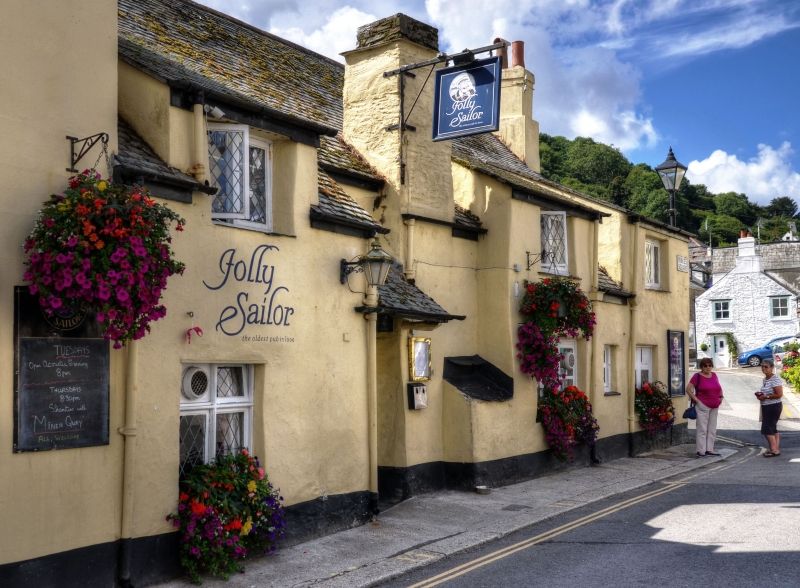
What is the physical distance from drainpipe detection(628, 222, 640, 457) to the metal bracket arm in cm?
1409

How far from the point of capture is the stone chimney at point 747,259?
54625 millimetres

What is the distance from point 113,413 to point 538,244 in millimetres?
9632

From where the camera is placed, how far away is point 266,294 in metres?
9.70

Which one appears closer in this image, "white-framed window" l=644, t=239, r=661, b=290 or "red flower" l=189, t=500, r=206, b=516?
"red flower" l=189, t=500, r=206, b=516

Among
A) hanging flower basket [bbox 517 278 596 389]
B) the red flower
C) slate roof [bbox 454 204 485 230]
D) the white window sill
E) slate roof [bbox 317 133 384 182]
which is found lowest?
the red flower

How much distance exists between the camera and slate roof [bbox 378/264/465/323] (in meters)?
11.7

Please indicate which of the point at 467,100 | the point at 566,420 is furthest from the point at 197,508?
the point at 566,420

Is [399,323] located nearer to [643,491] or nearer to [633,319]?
[643,491]

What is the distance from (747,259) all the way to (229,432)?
52.0 metres

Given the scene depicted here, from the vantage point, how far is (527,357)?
1462 cm

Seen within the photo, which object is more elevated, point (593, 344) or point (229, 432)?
point (593, 344)

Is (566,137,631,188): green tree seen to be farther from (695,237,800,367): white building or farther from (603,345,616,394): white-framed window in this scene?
(603,345,616,394): white-framed window

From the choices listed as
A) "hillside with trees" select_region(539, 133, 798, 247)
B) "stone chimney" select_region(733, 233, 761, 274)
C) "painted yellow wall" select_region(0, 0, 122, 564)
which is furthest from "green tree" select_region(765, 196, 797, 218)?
"painted yellow wall" select_region(0, 0, 122, 564)

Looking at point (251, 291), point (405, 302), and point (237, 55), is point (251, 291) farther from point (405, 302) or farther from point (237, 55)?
point (237, 55)
